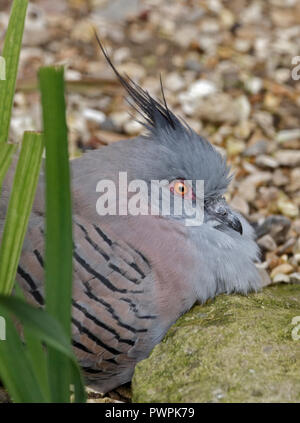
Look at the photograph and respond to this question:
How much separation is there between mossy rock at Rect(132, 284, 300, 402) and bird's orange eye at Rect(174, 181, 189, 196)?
54 cm

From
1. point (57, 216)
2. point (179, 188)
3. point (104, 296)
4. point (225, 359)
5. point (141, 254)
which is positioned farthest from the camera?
point (179, 188)

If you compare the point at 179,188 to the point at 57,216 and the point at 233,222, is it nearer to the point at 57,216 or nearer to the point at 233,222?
the point at 233,222

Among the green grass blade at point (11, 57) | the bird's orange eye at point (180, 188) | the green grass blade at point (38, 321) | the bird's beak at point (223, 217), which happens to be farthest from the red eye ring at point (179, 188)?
the green grass blade at point (38, 321)

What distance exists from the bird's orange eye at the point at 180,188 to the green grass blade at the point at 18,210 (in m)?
1.14

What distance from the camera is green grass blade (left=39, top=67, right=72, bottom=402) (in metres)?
2.01

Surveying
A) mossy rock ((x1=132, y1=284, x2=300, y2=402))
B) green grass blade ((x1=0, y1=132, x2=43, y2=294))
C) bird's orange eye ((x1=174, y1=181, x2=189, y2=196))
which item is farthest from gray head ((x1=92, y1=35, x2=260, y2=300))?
green grass blade ((x1=0, y1=132, x2=43, y2=294))

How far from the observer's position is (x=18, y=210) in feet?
7.43

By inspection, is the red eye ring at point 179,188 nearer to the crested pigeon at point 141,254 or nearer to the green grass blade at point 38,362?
the crested pigeon at point 141,254

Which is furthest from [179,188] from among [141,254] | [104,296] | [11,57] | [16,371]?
[16,371]

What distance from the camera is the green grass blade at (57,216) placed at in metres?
2.01

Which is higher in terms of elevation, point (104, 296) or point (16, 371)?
point (104, 296)

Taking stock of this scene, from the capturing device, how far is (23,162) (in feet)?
7.32

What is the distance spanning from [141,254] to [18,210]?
2.91 feet

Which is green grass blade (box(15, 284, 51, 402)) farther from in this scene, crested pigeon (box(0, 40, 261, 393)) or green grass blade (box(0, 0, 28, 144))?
green grass blade (box(0, 0, 28, 144))
